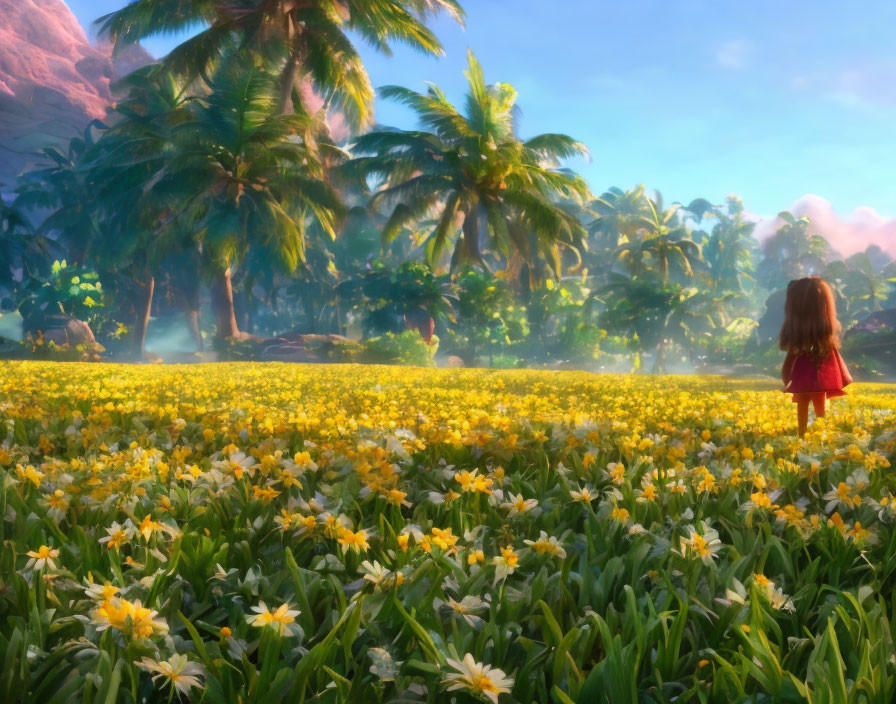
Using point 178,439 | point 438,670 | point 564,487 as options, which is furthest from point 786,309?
point 438,670

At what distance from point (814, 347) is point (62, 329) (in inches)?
1065

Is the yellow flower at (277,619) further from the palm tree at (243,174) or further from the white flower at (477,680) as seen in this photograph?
the palm tree at (243,174)

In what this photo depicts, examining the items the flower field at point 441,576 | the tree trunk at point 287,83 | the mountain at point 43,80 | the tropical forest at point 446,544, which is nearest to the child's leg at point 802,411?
the tropical forest at point 446,544

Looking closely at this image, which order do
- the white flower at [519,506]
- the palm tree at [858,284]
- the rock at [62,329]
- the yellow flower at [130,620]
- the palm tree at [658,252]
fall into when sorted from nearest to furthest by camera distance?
the yellow flower at [130,620], the white flower at [519,506], the rock at [62,329], the palm tree at [658,252], the palm tree at [858,284]

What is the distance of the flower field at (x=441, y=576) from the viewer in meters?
1.21

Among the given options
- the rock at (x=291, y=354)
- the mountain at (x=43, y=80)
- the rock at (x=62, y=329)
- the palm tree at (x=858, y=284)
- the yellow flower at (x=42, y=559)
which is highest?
the mountain at (x=43, y=80)

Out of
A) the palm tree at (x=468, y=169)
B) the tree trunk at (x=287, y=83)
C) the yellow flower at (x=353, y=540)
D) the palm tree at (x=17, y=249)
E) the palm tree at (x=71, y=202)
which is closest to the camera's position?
the yellow flower at (x=353, y=540)

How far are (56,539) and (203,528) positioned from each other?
15.7 inches

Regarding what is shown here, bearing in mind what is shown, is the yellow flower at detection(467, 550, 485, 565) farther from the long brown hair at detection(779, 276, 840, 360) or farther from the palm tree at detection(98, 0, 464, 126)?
the palm tree at detection(98, 0, 464, 126)

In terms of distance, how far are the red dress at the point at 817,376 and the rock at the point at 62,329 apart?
84.5 feet

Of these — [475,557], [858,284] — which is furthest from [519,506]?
[858,284]

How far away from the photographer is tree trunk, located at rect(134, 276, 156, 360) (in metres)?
30.8

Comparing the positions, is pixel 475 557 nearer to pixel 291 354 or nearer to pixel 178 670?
pixel 178 670

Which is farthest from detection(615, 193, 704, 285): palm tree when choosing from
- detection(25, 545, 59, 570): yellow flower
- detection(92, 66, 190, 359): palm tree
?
detection(25, 545, 59, 570): yellow flower
